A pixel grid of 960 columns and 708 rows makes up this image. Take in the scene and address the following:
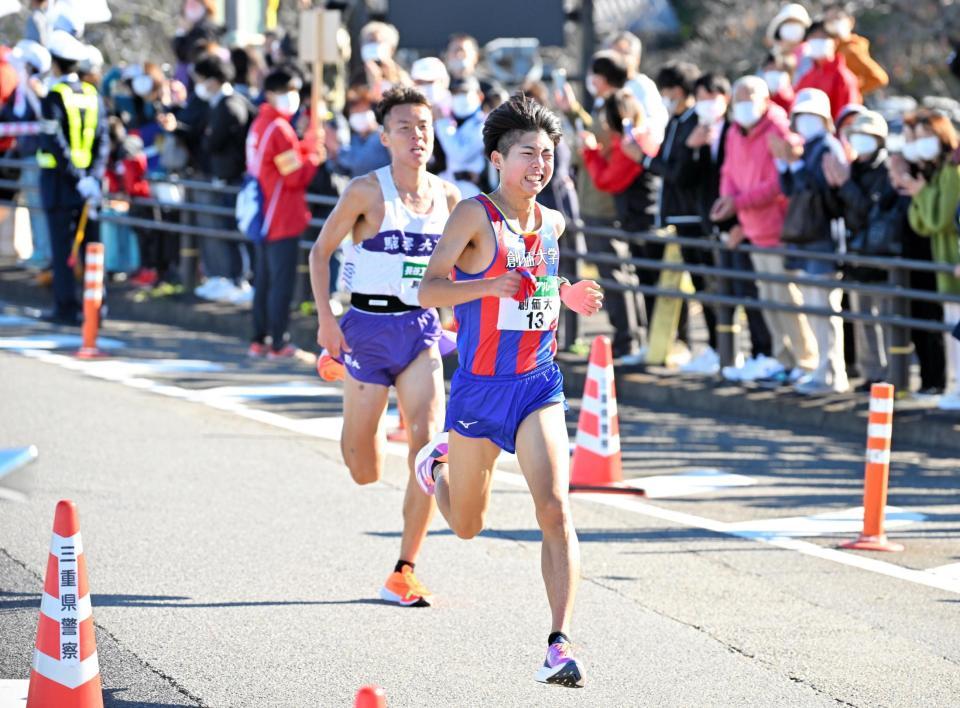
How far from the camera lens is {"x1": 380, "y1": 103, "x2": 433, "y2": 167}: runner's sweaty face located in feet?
27.7

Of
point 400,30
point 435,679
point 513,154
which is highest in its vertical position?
point 400,30

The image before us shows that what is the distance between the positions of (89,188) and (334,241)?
9.05m

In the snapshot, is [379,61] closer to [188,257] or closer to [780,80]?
[188,257]

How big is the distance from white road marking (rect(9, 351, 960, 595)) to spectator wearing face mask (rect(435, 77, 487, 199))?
2.83 m

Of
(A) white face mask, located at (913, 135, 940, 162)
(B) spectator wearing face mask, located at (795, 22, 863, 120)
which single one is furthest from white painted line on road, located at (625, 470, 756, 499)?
(B) spectator wearing face mask, located at (795, 22, 863, 120)

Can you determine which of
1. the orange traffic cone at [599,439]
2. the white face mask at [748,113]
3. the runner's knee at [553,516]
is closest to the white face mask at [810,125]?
the white face mask at [748,113]

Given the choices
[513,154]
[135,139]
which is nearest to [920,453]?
[513,154]

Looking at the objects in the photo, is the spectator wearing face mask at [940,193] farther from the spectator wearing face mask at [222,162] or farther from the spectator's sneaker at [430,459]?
the spectator wearing face mask at [222,162]

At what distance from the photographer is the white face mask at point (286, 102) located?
15.5 meters

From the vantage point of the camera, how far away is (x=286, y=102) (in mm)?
15508

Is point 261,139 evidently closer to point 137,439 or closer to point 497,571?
point 137,439

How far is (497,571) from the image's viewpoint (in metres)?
9.00

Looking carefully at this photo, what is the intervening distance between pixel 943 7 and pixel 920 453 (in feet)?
62.9

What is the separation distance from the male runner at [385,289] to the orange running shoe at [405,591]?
272 millimetres
